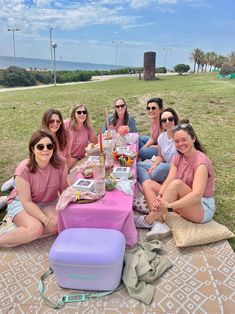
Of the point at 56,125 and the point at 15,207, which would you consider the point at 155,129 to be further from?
the point at 15,207

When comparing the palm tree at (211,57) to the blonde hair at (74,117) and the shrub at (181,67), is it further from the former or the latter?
the blonde hair at (74,117)

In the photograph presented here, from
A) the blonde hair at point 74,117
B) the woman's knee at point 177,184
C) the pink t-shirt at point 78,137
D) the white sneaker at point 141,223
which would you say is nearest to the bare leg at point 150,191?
the white sneaker at point 141,223

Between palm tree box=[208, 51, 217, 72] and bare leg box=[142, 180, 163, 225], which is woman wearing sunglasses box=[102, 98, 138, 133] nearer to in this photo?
bare leg box=[142, 180, 163, 225]

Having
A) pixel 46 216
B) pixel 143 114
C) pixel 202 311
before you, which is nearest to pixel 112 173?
pixel 46 216

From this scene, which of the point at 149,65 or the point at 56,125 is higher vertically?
the point at 149,65

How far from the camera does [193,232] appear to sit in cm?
321

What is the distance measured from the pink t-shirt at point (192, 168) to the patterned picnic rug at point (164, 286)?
69 centimetres

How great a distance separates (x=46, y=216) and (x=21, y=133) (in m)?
5.84

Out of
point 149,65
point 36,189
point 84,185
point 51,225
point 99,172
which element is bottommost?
point 51,225

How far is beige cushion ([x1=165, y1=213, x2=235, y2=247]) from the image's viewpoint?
3.13 metres

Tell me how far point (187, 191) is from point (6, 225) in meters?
2.30

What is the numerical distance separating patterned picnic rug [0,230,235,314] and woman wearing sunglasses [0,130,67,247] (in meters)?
0.20

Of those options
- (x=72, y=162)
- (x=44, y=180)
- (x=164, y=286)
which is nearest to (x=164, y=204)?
(x=164, y=286)

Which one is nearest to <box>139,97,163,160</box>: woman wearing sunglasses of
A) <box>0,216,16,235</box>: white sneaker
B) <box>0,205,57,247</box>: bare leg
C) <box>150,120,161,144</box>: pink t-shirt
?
<box>150,120,161,144</box>: pink t-shirt
